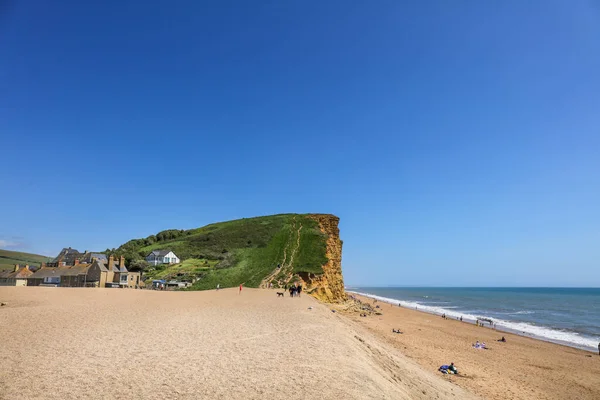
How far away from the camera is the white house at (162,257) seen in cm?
6619

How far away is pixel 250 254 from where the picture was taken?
5969 centimetres

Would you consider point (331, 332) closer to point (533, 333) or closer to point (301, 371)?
point (301, 371)

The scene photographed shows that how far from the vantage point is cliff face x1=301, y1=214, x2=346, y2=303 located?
4562 centimetres

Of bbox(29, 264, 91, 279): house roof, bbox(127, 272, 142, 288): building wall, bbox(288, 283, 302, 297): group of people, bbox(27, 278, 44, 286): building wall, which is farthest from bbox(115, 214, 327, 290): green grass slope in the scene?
bbox(27, 278, 44, 286): building wall

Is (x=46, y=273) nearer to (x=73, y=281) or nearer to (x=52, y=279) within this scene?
(x=52, y=279)

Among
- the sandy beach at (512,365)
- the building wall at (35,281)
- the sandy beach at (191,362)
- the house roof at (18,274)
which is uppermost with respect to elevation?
the house roof at (18,274)

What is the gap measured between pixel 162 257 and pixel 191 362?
60613mm

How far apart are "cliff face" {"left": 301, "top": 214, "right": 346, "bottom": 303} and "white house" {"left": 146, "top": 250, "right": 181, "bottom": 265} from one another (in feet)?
95.6

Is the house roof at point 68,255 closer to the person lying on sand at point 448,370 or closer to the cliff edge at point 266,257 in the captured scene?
the cliff edge at point 266,257

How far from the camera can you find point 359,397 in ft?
→ 28.1

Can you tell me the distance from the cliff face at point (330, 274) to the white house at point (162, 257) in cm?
2913

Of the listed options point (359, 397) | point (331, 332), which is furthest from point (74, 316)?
point (359, 397)

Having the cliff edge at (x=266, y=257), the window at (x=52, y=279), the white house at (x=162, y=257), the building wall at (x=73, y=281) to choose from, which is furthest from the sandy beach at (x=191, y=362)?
the white house at (x=162, y=257)

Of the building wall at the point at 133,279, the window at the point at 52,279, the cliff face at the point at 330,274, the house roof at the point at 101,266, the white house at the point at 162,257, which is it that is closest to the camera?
the cliff face at the point at 330,274
